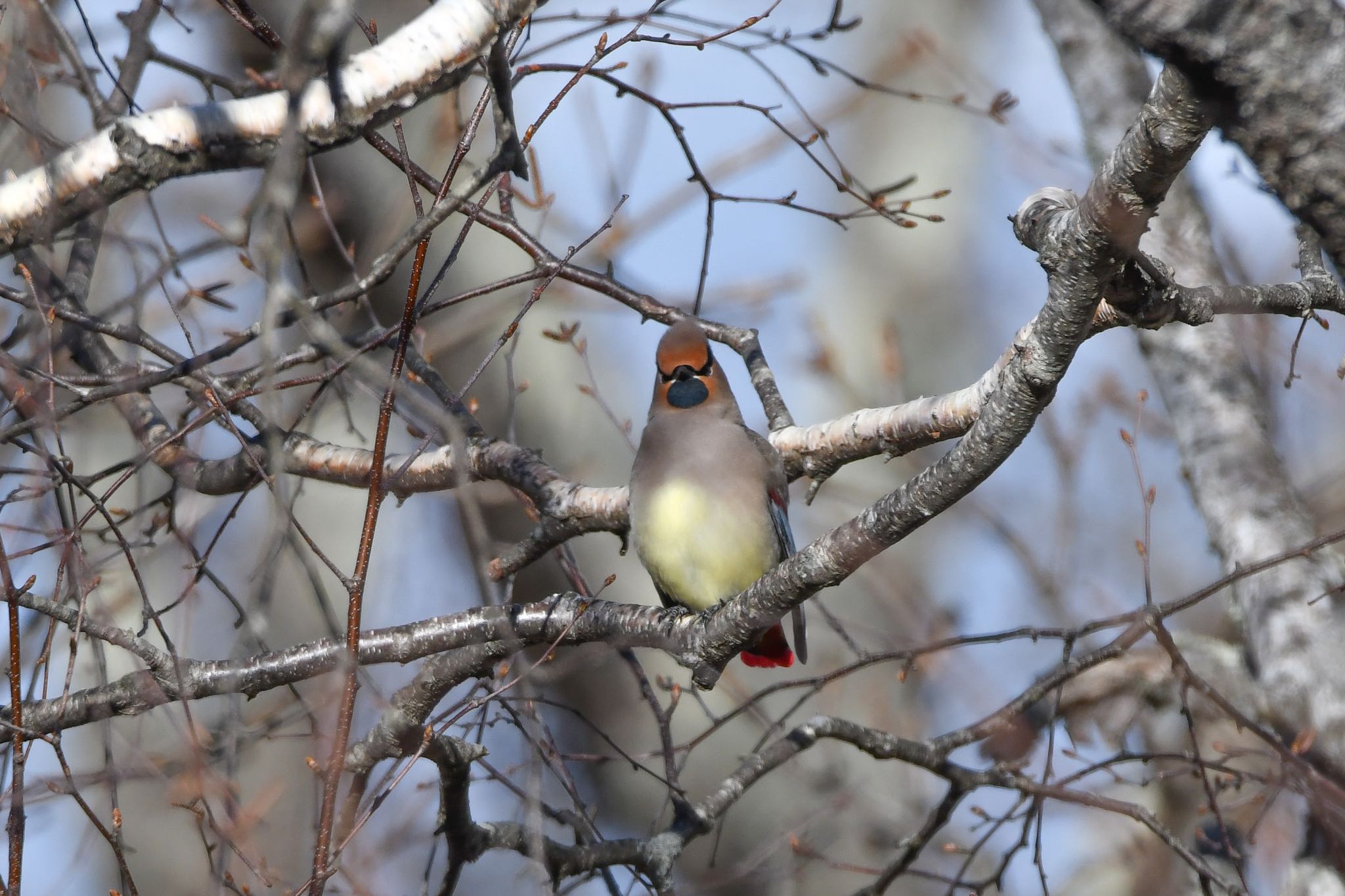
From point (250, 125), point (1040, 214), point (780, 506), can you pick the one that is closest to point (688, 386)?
point (780, 506)

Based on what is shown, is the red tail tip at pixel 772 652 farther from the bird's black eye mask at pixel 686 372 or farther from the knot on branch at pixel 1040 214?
the knot on branch at pixel 1040 214

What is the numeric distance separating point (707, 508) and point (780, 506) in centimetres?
37

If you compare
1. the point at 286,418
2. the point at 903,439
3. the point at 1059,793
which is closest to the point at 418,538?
the point at 286,418

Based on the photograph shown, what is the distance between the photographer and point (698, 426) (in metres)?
4.45

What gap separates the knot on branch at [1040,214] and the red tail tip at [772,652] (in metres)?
2.25

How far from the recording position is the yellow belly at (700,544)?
4.11 m

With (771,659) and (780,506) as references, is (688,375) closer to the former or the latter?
(780,506)

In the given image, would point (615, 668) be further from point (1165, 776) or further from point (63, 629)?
point (1165, 776)

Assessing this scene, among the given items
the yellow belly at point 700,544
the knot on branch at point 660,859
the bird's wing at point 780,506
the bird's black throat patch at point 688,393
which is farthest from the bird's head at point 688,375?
the knot on branch at point 660,859

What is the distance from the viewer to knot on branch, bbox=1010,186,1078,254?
2.29 meters

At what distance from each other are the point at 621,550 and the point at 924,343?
5.22m

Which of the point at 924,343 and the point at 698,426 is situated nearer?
the point at 698,426

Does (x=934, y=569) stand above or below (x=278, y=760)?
above

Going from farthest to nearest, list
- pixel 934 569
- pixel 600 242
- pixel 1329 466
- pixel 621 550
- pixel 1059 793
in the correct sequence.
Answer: pixel 934 569 → pixel 1329 466 → pixel 600 242 → pixel 621 550 → pixel 1059 793
